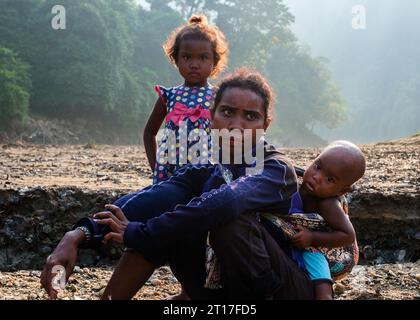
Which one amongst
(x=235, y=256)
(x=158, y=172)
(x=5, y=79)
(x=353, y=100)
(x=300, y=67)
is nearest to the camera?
(x=235, y=256)

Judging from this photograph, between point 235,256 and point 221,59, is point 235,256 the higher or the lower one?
the lower one

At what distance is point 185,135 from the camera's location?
2.63 metres

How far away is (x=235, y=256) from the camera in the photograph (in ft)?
5.24

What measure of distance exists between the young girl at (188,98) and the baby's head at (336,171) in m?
0.91

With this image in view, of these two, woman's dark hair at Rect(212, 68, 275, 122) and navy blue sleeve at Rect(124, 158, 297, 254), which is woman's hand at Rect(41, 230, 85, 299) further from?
woman's dark hair at Rect(212, 68, 275, 122)

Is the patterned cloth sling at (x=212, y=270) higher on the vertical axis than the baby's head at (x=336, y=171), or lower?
lower

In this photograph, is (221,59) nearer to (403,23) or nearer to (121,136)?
(121,136)

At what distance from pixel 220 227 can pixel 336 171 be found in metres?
0.50

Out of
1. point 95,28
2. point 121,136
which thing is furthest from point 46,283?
point 121,136

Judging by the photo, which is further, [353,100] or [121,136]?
[353,100]

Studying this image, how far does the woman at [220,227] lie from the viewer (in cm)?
161

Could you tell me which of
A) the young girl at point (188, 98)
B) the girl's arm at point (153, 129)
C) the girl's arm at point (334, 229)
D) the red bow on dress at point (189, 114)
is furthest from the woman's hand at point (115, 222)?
the girl's arm at point (153, 129)

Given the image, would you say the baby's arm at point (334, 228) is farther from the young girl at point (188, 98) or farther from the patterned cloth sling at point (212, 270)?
the young girl at point (188, 98)

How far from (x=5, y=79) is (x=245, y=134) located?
15.7 m
